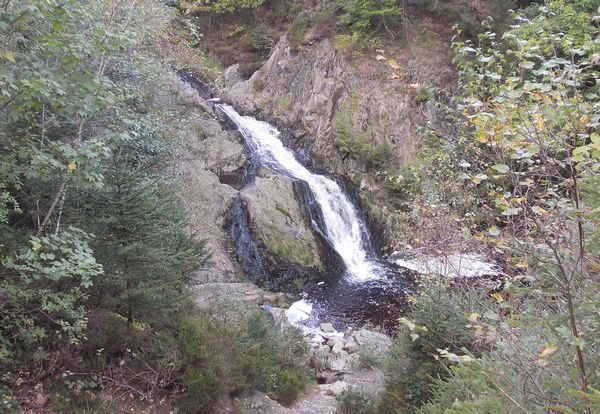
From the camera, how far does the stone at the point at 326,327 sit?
11.3 metres

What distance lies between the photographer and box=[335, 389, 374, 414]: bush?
644 cm

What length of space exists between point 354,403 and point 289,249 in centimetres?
717

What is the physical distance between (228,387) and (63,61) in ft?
15.6

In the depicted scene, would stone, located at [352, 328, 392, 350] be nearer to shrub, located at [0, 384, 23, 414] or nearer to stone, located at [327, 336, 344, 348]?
stone, located at [327, 336, 344, 348]

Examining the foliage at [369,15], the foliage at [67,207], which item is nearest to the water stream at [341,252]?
the foliage at [369,15]

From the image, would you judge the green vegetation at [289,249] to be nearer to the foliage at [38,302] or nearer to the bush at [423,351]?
the bush at [423,351]

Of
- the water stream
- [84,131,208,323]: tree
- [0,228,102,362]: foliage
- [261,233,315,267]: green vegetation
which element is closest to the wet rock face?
[261,233,315,267]: green vegetation

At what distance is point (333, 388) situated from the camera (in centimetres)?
821

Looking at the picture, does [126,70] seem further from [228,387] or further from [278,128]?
[278,128]

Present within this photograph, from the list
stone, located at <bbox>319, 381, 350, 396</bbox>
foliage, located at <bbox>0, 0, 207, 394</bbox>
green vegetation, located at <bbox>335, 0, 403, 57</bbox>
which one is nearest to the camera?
foliage, located at <bbox>0, 0, 207, 394</bbox>

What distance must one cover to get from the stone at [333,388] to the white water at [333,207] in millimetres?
5356

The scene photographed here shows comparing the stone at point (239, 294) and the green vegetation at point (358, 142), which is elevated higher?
the green vegetation at point (358, 142)

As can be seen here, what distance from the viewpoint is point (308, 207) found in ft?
48.5

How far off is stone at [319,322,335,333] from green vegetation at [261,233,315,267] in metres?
2.41
